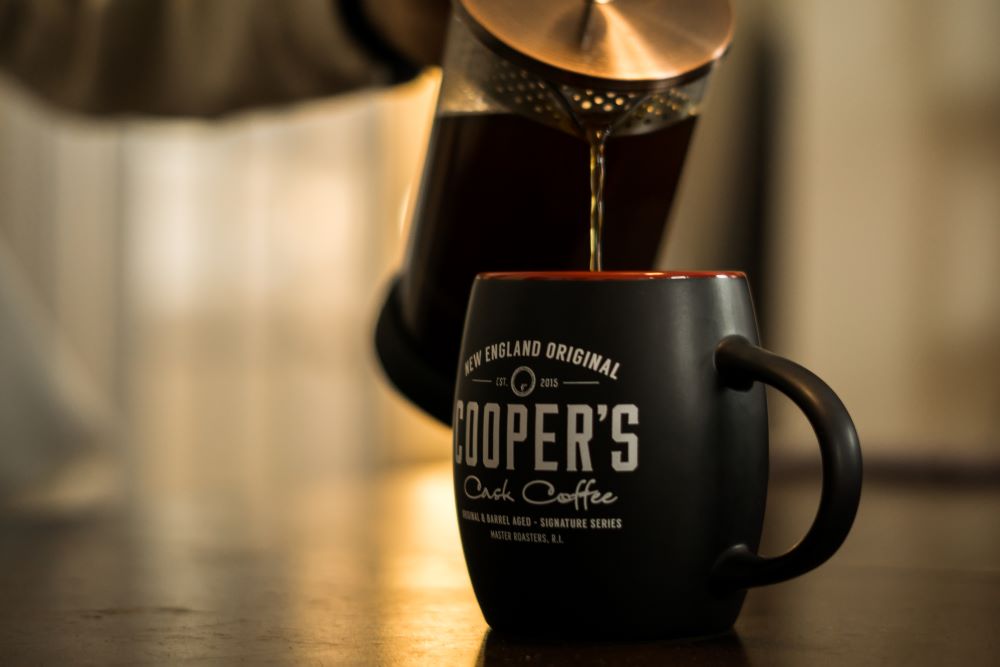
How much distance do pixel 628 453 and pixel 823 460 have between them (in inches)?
2.4

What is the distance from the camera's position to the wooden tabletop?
1.38ft

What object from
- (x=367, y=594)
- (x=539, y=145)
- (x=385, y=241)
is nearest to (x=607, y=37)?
(x=539, y=145)

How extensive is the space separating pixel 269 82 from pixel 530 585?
79cm

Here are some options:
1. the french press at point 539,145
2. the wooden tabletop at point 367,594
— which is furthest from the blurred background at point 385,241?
the french press at point 539,145

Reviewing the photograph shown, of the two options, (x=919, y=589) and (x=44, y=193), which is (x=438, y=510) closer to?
(x=919, y=589)

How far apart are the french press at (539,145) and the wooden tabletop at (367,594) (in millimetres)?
113

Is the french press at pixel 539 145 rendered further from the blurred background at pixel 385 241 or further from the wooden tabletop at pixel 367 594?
the blurred background at pixel 385 241

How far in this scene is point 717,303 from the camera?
1.42 feet

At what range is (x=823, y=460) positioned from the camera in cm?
41

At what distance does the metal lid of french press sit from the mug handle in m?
0.11

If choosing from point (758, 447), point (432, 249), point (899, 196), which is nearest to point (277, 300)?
point (899, 196)

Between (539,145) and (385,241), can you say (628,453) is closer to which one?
(539,145)

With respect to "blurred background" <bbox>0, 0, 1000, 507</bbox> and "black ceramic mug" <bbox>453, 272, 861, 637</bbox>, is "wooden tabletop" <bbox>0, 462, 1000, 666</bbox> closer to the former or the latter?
"black ceramic mug" <bbox>453, 272, 861, 637</bbox>

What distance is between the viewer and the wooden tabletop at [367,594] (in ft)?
Answer: 1.38
